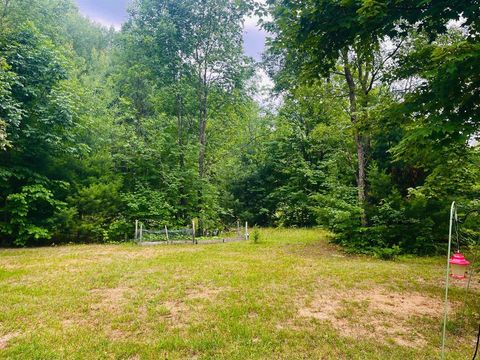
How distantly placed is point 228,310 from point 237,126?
532 inches

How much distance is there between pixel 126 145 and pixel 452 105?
1354 cm

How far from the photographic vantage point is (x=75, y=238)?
12508mm

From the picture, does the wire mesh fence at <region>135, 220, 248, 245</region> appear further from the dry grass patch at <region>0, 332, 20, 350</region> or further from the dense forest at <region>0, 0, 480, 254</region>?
the dry grass patch at <region>0, 332, 20, 350</region>

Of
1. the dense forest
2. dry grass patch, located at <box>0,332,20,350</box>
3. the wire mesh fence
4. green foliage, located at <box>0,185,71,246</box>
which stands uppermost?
the dense forest

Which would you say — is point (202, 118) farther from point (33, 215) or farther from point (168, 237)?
point (33, 215)

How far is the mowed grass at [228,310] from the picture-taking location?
143 inches

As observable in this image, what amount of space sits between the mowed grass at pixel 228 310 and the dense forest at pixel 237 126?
2.63 metres

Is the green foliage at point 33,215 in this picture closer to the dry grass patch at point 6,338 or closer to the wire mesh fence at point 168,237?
the wire mesh fence at point 168,237

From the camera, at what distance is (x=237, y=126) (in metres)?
17.2

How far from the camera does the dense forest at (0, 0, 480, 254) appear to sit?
434cm

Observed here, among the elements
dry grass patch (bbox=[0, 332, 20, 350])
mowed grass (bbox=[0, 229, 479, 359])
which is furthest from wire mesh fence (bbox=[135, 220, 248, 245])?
dry grass patch (bbox=[0, 332, 20, 350])

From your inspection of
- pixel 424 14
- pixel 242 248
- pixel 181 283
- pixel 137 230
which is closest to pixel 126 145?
pixel 137 230

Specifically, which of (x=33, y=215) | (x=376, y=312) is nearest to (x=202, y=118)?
(x=33, y=215)

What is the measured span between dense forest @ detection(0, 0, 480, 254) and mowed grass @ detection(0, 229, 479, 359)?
2.63 meters
